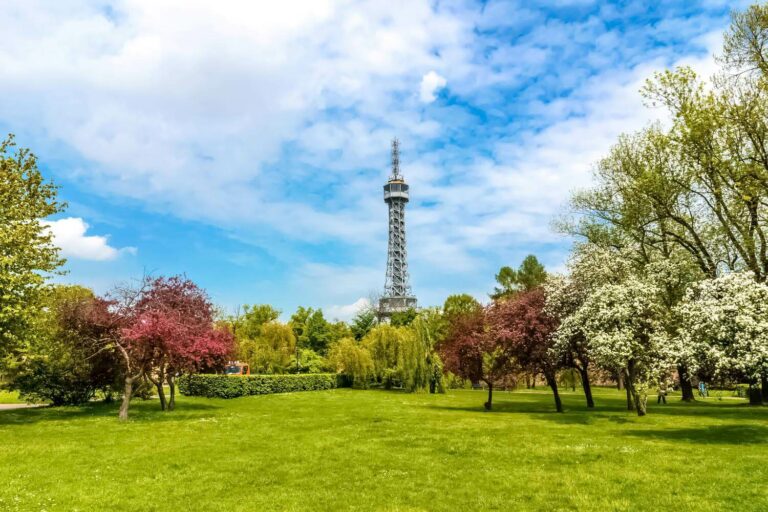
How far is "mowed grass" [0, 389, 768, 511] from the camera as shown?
10805 mm

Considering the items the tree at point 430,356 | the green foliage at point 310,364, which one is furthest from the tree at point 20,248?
the green foliage at point 310,364

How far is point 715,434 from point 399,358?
32.3 metres

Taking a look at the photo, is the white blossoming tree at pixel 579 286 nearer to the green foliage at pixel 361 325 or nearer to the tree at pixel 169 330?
the tree at pixel 169 330

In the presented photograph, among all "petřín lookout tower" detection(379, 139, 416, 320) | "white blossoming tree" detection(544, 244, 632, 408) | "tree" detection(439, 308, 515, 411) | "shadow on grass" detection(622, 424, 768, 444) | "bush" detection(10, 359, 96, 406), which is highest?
"petřín lookout tower" detection(379, 139, 416, 320)

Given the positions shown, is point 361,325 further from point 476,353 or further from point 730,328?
point 730,328

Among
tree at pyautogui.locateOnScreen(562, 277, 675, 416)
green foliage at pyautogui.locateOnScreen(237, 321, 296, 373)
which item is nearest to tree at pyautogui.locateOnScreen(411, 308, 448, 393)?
green foliage at pyautogui.locateOnScreen(237, 321, 296, 373)

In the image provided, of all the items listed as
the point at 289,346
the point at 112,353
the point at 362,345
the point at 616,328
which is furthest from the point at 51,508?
the point at 289,346

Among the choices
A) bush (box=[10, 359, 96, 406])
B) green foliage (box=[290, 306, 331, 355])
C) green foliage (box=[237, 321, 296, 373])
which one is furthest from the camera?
green foliage (box=[290, 306, 331, 355])

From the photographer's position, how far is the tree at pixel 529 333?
27000 millimetres

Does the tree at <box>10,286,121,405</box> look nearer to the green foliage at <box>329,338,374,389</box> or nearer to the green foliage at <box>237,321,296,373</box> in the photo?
the green foliage at <box>237,321,296,373</box>

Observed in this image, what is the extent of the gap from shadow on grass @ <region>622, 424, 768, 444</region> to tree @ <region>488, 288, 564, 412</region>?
6919 mm

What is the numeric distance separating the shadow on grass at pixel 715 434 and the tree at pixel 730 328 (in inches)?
83.5

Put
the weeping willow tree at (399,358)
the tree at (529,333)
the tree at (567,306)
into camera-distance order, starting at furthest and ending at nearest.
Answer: the weeping willow tree at (399,358) < the tree at (529,333) < the tree at (567,306)

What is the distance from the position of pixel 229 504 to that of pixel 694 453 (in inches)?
532
